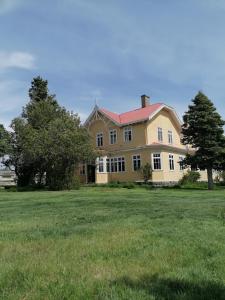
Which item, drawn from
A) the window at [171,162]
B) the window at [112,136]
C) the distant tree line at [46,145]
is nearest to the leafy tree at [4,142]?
the distant tree line at [46,145]

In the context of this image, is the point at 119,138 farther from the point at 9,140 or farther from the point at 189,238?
the point at 189,238

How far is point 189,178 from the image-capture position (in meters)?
40.6

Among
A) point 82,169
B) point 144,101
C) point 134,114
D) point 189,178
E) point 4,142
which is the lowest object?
point 189,178

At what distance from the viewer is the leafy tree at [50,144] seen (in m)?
31.8

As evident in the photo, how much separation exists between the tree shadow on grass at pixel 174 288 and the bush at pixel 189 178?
35147mm

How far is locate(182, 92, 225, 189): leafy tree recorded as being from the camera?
32656 millimetres

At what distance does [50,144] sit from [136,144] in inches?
458

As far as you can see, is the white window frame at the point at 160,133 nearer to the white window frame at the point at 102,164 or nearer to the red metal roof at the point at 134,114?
the red metal roof at the point at 134,114

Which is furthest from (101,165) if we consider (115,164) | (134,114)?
(134,114)

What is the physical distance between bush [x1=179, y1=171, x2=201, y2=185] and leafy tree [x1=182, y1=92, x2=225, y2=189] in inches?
244

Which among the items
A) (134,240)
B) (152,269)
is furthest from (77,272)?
(134,240)

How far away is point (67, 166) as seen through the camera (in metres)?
32.7

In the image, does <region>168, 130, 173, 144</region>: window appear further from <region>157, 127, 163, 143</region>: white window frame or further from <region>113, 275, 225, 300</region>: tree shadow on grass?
<region>113, 275, 225, 300</region>: tree shadow on grass

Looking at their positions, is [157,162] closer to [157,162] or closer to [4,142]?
[157,162]
